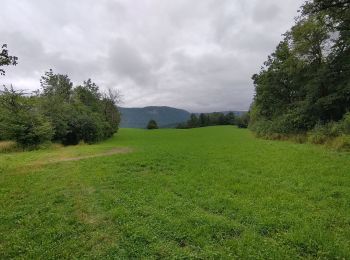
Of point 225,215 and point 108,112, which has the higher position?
point 108,112

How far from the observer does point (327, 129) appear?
68.8 ft

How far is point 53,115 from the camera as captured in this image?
3106cm

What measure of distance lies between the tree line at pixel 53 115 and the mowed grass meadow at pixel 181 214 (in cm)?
567

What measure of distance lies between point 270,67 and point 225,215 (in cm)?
3615

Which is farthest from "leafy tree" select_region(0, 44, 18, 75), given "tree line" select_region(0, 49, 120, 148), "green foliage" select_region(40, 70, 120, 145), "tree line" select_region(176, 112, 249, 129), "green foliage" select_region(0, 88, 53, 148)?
"tree line" select_region(176, 112, 249, 129)

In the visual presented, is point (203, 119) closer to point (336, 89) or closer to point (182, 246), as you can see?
point (336, 89)

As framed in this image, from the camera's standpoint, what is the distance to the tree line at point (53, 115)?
23.8 metres

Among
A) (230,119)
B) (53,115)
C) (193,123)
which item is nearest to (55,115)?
(53,115)

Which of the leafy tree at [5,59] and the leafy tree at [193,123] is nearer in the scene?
the leafy tree at [5,59]

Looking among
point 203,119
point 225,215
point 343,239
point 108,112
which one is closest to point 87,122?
point 108,112

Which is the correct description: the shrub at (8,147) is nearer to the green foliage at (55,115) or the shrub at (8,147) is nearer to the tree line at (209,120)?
the green foliage at (55,115)

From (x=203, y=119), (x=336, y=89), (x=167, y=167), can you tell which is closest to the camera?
(x=167, y=167)

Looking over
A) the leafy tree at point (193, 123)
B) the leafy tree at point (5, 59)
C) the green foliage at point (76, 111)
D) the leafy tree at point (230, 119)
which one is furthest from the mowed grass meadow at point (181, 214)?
the leafy tree at point (230, 119)

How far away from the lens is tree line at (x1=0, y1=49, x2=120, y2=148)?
938 inches
